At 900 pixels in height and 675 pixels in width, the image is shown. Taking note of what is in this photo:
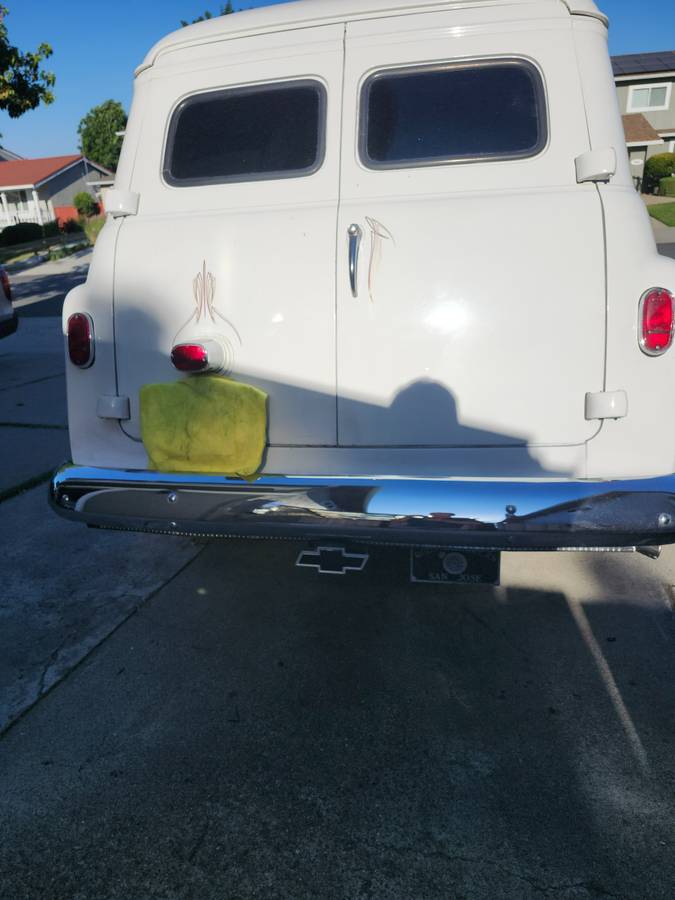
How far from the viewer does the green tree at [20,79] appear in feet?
44.0

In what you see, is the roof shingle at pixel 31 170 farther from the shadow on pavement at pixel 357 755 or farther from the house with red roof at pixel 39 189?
the shadow on pavement at pixel 357 755

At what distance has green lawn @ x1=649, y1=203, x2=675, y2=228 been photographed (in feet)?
73.5

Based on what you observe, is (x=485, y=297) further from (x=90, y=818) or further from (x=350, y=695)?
(x=90, y=818)

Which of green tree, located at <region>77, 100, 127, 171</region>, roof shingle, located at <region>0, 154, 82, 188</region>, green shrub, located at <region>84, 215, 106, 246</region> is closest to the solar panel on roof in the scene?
green shrub, located at <region>84, 215, 106, 246</region>

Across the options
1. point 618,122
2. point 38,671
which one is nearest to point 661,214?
point 618,122

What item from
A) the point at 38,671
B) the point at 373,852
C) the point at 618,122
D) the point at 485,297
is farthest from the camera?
the point at 38,671

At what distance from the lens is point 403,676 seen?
2.75 m

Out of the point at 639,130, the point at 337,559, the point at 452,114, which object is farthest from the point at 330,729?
the point at 639,130

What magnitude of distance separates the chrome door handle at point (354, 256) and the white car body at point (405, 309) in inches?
0.5

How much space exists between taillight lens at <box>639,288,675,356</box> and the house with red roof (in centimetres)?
4886

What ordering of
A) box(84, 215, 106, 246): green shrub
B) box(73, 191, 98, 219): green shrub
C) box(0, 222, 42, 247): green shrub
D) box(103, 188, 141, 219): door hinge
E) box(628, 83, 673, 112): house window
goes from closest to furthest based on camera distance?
box(103, 188, 141, 219): door hinge → box(0, 222, 42, 247): green shrub → box(84, 215, 106, 246): green shrub → box(628, 83, 673, 112): house window → box(73, 191, 98, 219): green shrub

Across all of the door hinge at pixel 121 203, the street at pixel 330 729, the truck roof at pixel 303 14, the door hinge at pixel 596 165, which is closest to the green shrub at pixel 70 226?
the street at pixel 330 729

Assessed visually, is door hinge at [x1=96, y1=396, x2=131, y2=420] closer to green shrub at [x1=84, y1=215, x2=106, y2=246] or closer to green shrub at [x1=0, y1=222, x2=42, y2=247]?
green shrub at [x1=84, y1=215, x2=106, y2=246]

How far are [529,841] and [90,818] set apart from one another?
4.27 ft
